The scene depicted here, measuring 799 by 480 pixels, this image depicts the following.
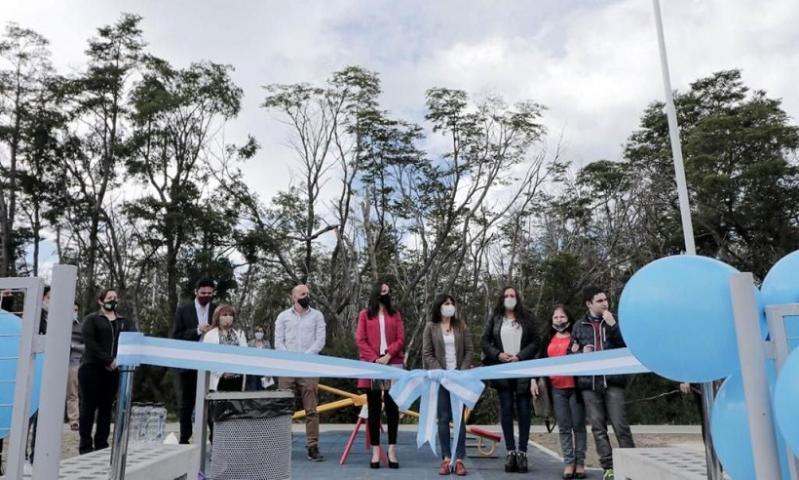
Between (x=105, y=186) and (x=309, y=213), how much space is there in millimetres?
6601

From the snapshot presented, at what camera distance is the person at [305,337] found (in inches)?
255

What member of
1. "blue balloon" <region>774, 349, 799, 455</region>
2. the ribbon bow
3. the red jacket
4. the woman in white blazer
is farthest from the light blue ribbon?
the woman in white blazer

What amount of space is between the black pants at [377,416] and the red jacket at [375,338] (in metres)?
0.16

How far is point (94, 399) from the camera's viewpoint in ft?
19.1

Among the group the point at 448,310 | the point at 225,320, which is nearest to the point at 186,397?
the point at 225,320

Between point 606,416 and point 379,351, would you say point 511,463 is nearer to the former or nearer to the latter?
point 606,416

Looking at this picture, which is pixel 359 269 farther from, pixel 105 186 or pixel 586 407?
pixel 586 407

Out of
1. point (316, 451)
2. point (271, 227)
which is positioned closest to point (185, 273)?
point (271, 227)

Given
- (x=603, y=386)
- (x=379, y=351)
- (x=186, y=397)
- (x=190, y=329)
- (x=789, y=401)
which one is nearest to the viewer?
(x=789, y=401)

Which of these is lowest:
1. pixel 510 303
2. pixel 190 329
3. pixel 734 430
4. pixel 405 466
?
pixel 405 466

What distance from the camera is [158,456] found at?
13.6 feet

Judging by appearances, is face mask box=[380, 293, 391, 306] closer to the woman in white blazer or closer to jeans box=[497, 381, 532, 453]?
jeans box=[497, 381, 532, 453]

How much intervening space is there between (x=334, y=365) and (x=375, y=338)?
2.31 meters

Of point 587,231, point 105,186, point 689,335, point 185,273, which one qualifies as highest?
point 105,186
